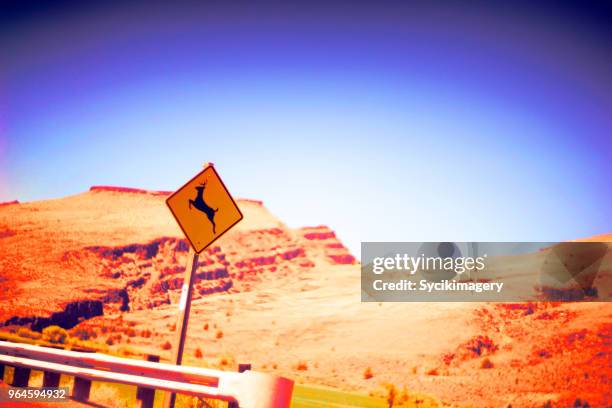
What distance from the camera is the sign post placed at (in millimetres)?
5547

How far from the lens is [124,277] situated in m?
60.0

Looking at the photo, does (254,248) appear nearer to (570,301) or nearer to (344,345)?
(344,345)

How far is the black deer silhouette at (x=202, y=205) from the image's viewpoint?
562 centimetres

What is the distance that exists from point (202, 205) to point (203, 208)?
4 cm

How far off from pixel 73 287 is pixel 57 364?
52.0 meters

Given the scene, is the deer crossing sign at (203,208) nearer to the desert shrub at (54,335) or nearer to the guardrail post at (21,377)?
the guardrail post at (21,377)

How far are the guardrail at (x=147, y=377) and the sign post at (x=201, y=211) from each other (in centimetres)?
46

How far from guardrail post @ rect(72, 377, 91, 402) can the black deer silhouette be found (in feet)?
9.00

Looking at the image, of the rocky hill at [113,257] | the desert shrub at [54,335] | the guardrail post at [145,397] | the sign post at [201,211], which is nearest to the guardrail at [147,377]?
the guardrail post at [145,397]

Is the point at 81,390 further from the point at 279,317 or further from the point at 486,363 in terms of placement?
the point at 279,317

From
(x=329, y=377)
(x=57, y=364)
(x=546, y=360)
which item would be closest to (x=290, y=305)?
(x=329, y=377)

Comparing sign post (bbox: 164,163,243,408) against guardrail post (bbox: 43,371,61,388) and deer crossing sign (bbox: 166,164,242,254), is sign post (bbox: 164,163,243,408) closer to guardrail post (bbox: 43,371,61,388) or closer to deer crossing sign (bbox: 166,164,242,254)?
deer crossing sign (bbox: 166,164,242,254)
